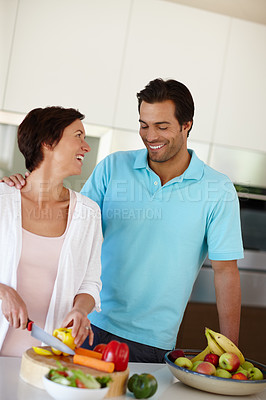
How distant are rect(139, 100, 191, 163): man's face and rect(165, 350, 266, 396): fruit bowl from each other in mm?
757

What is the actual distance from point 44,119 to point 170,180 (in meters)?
0.51

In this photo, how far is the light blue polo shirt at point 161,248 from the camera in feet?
5.69

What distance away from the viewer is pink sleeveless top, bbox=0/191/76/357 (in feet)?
4.73

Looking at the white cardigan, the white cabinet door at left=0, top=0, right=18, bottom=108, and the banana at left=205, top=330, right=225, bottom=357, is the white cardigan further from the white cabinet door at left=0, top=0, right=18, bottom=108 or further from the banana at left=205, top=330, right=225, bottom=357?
the white cabinet door at left=0, top=0, right=18, bottom=108

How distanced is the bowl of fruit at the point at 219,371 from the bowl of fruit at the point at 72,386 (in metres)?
0.31

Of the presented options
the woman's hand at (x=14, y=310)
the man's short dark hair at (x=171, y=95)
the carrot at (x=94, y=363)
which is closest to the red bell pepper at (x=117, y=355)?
the carrot at (x=94, y=363)

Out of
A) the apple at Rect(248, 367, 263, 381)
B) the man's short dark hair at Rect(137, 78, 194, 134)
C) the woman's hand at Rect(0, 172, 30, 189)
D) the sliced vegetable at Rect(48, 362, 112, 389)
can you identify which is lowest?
the apple at Rect(248, 367, 263, 381)

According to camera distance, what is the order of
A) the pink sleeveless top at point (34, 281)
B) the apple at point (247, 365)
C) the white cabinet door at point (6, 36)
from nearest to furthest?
the apple at point (247, 365)
the pink sleeveless top at point (34, 281)
the white cabinet door at point (6, 36)

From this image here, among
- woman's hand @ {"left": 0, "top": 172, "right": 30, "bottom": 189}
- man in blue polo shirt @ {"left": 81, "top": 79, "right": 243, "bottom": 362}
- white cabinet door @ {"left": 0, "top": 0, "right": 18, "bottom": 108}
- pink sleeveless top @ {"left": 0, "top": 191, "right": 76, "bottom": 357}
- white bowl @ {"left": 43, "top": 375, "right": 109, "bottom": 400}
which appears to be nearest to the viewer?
white bowl @ {"left": 43, "top": 375, "right": 109, "bottom": 400}

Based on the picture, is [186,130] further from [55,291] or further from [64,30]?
[64,30]

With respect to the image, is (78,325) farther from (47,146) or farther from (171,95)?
(171,95)

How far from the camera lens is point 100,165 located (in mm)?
1928

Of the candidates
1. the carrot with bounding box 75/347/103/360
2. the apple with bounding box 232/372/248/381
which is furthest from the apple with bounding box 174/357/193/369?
the carrot with bounding box 75/347/103/360

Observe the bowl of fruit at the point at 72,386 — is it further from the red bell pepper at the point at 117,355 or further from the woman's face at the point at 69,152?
the woman's face at the point at 69,152
